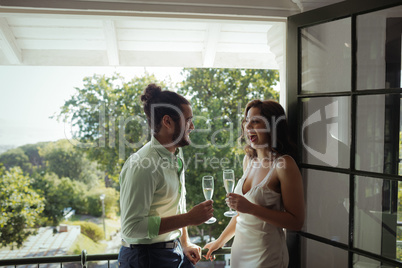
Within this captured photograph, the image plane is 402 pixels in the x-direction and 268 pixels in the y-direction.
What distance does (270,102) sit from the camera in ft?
5.53

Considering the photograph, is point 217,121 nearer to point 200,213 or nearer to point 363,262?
point 363,262

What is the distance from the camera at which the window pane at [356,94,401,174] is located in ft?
4.98

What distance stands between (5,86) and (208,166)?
28.7 feet

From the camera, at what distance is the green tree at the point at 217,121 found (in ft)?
27.1

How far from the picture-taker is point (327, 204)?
1.79 metres

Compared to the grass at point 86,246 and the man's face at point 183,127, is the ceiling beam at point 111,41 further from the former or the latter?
the grass at point 86,246

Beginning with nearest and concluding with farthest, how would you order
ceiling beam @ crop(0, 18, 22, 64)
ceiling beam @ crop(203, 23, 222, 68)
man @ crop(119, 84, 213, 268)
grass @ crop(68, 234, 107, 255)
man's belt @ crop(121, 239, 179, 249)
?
man @ crop(119, 84, 213, 268) → man's belt @ crop(121, 239, 179, 249) → ceiling beam @ crop(0, 18, 22, 64) → ceiling beam @ crop(203, 23, 222, 68) → grass @ crop(68, 234, 107, 255)

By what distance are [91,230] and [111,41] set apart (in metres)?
10.4

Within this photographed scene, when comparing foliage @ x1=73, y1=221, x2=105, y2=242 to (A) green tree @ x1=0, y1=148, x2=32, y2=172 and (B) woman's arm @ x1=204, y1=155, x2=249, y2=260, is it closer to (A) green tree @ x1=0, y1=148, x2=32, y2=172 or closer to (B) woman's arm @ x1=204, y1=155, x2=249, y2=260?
(A) green tree @ x1=0, y1=148, x2=32, y2=172

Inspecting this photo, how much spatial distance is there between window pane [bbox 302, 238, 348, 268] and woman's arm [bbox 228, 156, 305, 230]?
426 millimetres

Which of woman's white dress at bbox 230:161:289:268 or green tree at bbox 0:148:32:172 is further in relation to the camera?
green tree at bbox 0:148:32:172

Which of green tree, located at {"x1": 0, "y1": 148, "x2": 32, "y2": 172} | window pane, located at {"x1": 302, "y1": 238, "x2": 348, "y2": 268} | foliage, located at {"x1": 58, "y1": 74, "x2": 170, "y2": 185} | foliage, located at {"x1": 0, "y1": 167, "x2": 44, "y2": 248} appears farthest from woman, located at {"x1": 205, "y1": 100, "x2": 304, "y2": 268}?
green tree, located at {"x1": 0, "y1": 148, "x2": 32, "y2": 172}

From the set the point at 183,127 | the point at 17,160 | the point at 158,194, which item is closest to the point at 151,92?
the point at 183,127

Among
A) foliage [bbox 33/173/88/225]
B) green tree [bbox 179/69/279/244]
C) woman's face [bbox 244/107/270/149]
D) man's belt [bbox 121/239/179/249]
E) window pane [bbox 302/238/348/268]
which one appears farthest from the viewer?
foliage [bbox 33/173/88/225]
